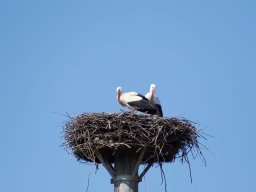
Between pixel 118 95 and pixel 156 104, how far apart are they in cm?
112

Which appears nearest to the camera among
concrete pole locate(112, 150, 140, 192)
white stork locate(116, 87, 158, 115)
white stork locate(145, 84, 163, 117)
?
concrete pole locate(112, 150, 140, 192)

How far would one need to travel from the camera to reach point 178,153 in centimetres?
1208

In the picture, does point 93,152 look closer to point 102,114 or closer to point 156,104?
point 102,114

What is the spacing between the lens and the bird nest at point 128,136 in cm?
1128

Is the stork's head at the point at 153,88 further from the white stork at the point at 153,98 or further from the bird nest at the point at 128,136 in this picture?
the bird nest at the point at 128,136

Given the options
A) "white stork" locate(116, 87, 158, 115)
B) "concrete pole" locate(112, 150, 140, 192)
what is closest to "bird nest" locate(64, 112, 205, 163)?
"concrete pole" locate(112, 150, 140, 192)

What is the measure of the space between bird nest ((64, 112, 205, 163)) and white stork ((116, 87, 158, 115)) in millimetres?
1781

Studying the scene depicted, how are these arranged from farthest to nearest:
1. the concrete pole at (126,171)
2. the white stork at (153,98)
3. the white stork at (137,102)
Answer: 1. the white stork at (153,98)
2. the white stork at (137,102)
3. the concrete pole at (126,171)

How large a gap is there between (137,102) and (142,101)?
0.39 feet

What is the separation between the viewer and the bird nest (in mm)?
11281

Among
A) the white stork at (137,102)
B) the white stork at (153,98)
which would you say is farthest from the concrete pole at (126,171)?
the white stork at (153,98)

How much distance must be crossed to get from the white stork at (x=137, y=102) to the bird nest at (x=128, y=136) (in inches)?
70.1

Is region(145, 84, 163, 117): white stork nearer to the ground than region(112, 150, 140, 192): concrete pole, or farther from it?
farther from it

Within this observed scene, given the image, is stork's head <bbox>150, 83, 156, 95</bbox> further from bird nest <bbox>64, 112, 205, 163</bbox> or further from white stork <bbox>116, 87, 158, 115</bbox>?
bird nest <bbox>64, 112, 205, 163</bbox>
